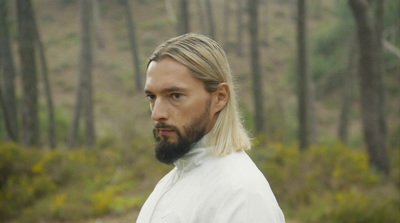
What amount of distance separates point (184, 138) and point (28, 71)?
1052cm

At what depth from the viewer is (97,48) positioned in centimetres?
3731

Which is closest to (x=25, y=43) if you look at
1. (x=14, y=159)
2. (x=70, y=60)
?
(x=14, y=159)

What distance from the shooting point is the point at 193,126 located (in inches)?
74.0

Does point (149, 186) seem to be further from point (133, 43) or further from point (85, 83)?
point (133, 43)

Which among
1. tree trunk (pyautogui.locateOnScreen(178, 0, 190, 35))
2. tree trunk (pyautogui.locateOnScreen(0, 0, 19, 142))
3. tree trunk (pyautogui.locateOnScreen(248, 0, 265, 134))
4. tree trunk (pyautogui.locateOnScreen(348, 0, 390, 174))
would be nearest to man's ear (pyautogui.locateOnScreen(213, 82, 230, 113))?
tree trunk (pyautogui.locateOnScreen(348, 0, 390, 174))

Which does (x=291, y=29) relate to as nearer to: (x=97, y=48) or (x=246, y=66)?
(x=246, y=66)

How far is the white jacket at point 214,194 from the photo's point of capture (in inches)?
61.5

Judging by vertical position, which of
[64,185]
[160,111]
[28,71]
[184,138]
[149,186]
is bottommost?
[149,186]

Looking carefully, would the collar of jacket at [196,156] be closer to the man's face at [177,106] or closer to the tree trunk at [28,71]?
the man's face at [177,106]

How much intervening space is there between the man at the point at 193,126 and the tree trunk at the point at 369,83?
8.63 meters

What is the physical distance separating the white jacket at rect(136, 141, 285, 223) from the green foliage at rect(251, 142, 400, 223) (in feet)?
18.5

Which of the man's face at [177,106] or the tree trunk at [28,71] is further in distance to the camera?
the tree trunk at [28,71]

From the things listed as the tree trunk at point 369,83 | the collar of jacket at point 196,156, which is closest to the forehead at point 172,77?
the collar of jacket at point 196,156

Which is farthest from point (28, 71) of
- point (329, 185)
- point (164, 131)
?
point (164, 131)
